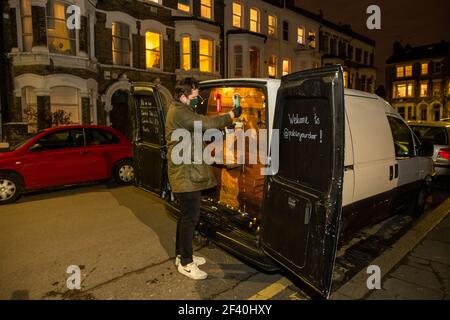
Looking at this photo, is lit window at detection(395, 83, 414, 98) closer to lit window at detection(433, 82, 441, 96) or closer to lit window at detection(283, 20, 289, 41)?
lit window at detection(433, 82, 441, 96)

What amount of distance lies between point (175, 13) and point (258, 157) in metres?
16.7

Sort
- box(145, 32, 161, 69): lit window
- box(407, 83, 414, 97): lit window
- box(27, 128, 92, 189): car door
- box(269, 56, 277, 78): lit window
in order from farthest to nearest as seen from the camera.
Answer: box(407, 83, 414, 97): lit window, box(269, 56, 277, 78): lit window, box(145, 32, 161, 69): lit window, box(27, 128, 92, 189): car door

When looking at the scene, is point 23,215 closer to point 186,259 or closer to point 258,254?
point 186,259

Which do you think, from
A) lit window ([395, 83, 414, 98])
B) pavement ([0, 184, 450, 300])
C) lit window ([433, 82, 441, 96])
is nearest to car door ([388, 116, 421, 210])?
pavement ([0, 184, 450, 300])

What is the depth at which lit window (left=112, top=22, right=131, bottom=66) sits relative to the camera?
1664 centimetres

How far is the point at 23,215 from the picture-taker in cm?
626

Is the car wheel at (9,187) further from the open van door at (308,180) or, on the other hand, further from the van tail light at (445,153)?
the van tail light at (445,153)

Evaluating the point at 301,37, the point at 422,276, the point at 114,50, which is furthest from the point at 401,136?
the point at 301,37

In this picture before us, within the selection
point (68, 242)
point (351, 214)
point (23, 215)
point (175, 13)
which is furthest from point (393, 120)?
point (175, 13)

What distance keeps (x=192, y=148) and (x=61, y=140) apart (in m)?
5.64

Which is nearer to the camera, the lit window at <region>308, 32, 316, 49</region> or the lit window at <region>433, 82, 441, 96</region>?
the lit window at <region>308, 32, 316, 49</region>

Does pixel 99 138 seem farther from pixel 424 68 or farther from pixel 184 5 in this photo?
pixel 424 68

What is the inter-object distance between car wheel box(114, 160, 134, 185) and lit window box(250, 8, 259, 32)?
17.9m

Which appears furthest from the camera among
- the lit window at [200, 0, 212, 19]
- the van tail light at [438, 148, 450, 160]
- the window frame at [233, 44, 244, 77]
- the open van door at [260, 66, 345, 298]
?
the window frame at [233, 44, 244, 77]
